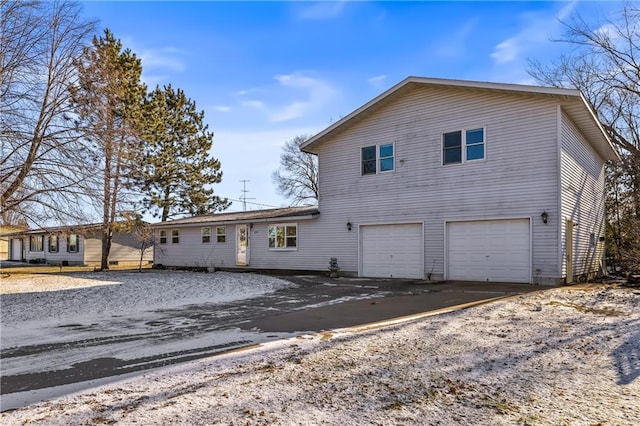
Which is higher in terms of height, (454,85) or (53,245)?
(454,85)

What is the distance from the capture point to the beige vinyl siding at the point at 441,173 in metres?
13.1

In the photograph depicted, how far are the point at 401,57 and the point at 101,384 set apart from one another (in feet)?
49.0

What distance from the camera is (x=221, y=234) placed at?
22906mm

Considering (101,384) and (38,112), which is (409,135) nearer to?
Result: (38,112)

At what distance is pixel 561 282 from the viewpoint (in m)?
12.6

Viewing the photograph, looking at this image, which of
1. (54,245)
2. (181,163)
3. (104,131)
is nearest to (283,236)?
(104,131)

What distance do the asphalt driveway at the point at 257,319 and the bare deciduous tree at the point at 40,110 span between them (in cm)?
737

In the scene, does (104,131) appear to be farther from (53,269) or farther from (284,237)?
(53,269)

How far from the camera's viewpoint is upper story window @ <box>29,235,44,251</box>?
37.1 m

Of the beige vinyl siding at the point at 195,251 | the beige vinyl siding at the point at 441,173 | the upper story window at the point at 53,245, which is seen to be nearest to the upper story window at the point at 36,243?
the upper story window at the point at 53,245

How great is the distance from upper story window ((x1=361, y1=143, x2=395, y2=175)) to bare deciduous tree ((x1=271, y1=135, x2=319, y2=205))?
2153 centimetres

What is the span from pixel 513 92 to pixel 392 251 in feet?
22.0

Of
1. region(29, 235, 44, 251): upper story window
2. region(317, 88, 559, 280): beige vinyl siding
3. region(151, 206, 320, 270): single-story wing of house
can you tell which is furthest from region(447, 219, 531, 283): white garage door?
region(29, 235, 44, 251): upper story window

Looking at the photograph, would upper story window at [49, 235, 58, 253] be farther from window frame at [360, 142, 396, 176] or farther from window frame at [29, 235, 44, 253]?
window frame at [360, 142, 396, 176]
